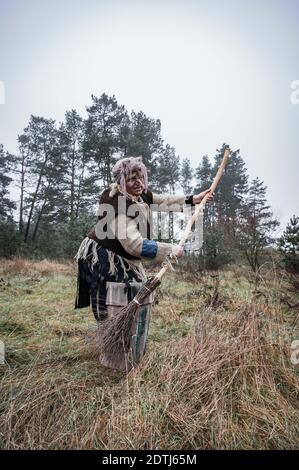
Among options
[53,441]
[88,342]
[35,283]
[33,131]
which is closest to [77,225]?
[35,283]

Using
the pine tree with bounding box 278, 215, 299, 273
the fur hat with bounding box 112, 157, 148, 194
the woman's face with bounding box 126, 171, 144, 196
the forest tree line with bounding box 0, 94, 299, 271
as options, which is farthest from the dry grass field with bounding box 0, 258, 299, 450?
the forest tree line with bounding box 0, 94, 299, 271

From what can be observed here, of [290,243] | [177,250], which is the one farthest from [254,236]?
[177,250]

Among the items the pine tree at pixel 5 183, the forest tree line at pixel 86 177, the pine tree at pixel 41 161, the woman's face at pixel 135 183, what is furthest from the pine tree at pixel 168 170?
the woman's face at pixel 135 183

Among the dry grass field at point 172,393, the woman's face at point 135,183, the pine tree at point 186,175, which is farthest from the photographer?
the pine tree at point 186,175

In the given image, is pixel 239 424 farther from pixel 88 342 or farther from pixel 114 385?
pixel 88 342

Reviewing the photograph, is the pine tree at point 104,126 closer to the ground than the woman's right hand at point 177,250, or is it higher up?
higher up

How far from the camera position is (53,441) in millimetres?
1492

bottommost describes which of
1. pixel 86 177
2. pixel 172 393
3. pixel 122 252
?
pixel 172 393

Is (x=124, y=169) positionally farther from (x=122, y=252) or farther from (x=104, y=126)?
(x=104, y=126)

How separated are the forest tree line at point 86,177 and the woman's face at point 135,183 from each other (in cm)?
950

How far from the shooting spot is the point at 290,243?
8.34 metres

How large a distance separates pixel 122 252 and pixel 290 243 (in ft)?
24.8

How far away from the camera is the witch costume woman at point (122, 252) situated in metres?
2.18

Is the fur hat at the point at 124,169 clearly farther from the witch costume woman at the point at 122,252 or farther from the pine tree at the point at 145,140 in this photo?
the pine tree at the point at 145,140
